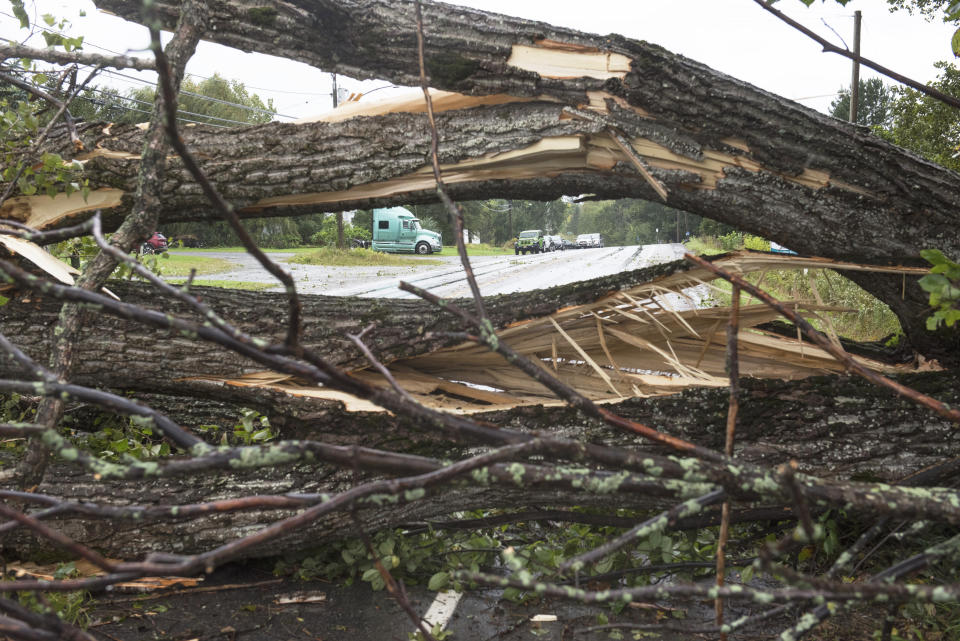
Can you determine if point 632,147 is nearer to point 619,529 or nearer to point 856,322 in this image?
point 619,529

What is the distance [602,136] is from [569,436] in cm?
132

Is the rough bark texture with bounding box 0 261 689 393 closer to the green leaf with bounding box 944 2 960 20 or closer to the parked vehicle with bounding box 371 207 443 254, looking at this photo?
the green leaf with bounding box 944 2 960 20

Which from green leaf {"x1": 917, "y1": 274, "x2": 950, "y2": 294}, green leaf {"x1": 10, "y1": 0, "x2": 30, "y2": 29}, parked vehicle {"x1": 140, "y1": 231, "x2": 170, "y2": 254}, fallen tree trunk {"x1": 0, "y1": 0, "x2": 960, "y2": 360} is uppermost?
green leaf {"x1": 10, "y1": 0, "x2": 30, "y2": 29}

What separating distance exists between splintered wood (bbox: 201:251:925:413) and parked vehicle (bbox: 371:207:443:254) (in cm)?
3269

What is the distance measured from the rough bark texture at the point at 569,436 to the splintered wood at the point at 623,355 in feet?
0.53

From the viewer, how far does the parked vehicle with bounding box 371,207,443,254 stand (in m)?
35.7

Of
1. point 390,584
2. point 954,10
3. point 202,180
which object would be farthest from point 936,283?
point 202,180

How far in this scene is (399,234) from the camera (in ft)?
117

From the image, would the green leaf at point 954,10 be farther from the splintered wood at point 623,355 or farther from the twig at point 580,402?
the twig at point 580,402

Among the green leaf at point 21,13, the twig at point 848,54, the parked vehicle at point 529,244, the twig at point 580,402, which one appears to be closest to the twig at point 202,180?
the twig at point 580,402

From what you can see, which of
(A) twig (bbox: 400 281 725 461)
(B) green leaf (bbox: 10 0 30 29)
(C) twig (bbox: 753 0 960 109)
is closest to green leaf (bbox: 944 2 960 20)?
(C) twig (bbox: 753 0 960 109)

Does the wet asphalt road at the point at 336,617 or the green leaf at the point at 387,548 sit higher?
the green leaf at the point at 387,548

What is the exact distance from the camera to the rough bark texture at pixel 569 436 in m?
2.79

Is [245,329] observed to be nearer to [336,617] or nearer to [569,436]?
[336,617]
